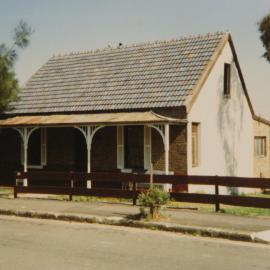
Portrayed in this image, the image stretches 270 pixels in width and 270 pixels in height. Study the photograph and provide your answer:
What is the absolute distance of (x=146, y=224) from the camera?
1171cm

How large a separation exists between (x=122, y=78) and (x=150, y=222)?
1203 cm

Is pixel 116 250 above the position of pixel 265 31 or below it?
below

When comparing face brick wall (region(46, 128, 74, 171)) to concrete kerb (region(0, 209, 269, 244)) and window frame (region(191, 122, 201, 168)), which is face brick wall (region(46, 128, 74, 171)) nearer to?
window frame (region(191, 122, 201, 168))

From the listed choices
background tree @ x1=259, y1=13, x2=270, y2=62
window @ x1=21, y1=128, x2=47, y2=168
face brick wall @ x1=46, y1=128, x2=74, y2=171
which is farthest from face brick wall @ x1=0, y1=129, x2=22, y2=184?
background tree @ x1=259, y1=13, x2=270, y2=62

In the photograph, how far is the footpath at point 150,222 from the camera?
1074 cm

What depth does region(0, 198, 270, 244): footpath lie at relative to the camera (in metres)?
10.7

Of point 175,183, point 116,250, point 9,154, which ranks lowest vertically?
point 116,250

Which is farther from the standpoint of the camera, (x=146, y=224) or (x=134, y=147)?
(x=134, y=147)

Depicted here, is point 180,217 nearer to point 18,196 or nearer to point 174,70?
point 18,196

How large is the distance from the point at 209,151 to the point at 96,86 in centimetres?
572

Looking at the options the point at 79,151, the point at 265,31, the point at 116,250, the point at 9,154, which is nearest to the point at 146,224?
the point at 116,250

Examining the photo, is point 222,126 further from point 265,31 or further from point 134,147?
point 265,31

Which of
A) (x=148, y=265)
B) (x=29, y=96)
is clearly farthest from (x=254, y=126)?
(x=148, y=265)

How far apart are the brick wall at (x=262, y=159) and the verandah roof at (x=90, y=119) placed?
373 inches
